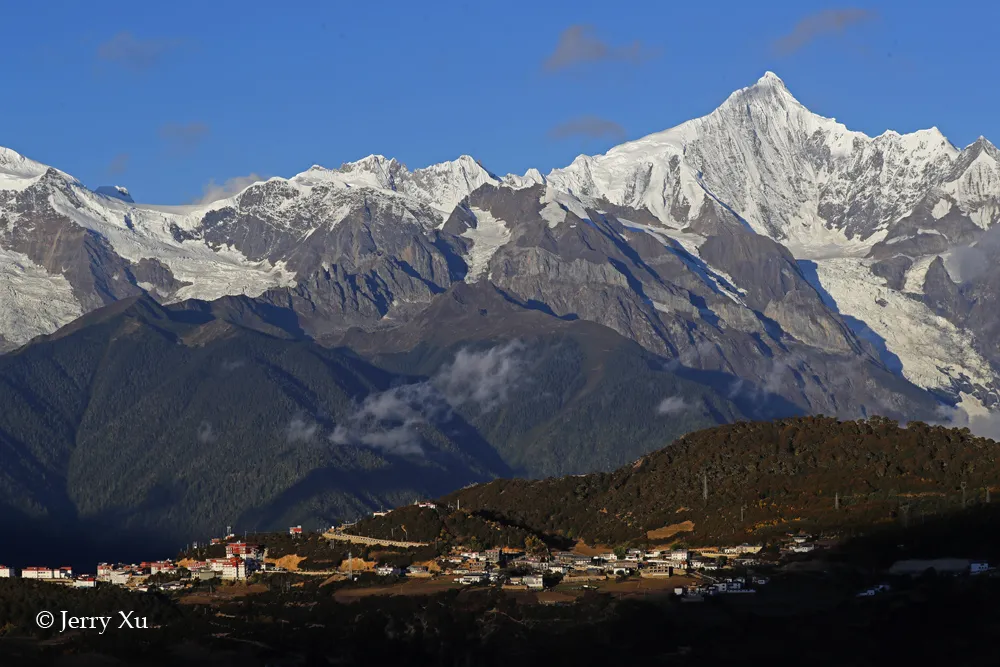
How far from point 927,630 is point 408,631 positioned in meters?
42.8

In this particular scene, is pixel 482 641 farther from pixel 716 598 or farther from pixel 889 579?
pixel 889 579

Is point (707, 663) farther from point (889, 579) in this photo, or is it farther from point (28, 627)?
point (28, 627)

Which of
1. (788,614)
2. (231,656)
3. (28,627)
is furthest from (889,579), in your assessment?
(28,627)

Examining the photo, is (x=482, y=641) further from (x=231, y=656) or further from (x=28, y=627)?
(x=28, y=627)

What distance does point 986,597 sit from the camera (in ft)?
609

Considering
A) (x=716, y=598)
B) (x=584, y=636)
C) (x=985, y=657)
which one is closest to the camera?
(x=985, y=657)

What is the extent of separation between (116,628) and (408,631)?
25.3 meters

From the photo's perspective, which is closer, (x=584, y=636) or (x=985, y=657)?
(x=985, y=657)

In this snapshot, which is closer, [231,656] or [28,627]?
[231,656]

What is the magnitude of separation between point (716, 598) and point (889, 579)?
52.5ft

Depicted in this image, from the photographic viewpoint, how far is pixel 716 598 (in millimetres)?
196625

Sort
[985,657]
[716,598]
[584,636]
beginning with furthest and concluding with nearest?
[716,598]
[584,636]
[985,657]

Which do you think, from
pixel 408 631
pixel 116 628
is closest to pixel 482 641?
pixel 408 631

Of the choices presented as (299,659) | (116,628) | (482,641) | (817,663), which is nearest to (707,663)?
(817,663)
